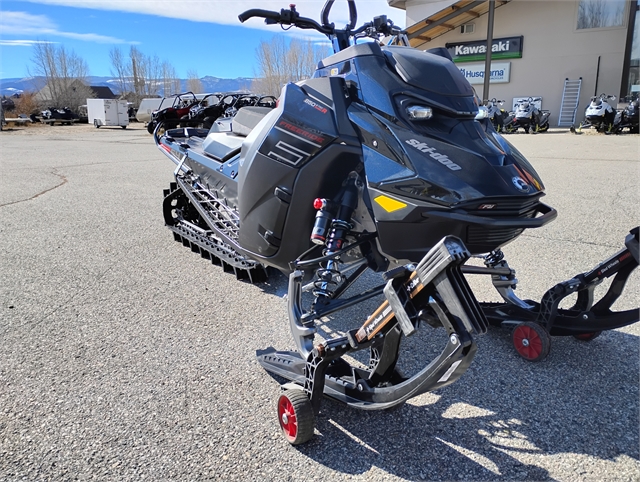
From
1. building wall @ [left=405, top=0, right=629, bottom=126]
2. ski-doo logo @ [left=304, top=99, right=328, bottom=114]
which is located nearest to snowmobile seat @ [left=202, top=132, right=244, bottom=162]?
ski-doo logo @ [left=304, top=99, right=328, bottom=114]

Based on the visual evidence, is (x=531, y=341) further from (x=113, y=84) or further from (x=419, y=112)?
(x=113, y=84)

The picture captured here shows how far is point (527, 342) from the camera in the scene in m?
2.74

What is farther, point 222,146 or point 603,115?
point 603,115

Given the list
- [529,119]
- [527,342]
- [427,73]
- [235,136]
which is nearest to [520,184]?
[427,73]

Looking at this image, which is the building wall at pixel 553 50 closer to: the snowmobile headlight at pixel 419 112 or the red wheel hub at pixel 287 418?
the snowmobile headlight at pixel 419 112

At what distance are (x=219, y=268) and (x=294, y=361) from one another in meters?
2.09

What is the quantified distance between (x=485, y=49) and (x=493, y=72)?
1.23m

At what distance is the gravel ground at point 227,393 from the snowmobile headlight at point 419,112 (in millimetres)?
1338

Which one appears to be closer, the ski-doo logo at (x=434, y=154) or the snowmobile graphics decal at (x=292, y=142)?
the ski-doo logo at (x=434, y=154)

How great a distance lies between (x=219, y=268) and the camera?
439cm

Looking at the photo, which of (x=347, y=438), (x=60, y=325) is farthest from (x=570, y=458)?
(x=60, y=325)

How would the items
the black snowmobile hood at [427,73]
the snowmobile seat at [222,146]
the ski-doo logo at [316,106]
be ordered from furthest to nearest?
the snowmobile seat at [222,146], the ski-doo logo at [316,106], the black snowmobile hood at [427,73]

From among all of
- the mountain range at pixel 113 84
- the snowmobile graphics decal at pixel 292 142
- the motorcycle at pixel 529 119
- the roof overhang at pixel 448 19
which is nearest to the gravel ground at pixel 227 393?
the snowmobile graphics decal at pixel 292 142

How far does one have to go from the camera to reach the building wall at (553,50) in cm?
2309
